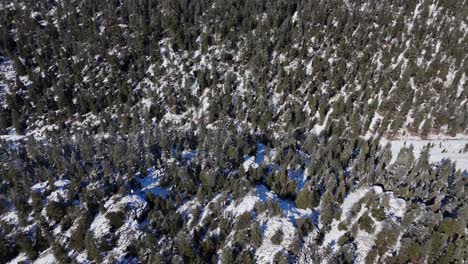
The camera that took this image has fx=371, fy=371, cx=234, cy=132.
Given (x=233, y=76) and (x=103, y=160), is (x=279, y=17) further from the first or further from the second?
(x=103, y=160)

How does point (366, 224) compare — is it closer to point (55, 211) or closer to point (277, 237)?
point (277, 237)

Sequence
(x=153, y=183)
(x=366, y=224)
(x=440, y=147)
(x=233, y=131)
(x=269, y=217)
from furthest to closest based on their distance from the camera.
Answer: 1. (x=233, y=131)
2. (x=440, y=147)
3. (x=153, y=183)
4. (x=269, y=217)
5. (x=366, y=224)

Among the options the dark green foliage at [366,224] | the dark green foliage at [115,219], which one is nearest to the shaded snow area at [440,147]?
the dark green foliage at [366,224]

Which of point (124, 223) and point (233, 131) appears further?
point (233, 131)

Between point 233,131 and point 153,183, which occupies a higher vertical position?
point 233,131

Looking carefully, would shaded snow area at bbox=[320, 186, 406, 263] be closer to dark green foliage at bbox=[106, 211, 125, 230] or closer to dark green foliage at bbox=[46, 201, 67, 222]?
dark green foliage at bbox=[106, 211, 125, 230]

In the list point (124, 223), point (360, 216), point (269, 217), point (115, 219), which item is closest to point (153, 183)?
point (124, 223)
